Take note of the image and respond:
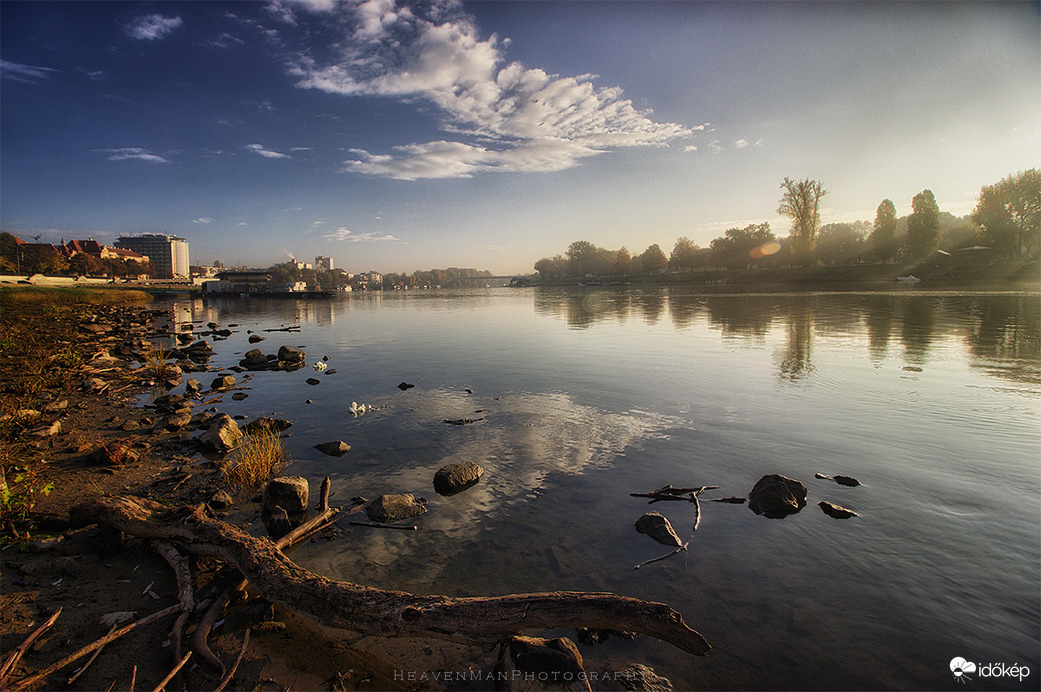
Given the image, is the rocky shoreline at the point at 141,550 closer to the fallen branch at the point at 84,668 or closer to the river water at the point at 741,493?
the fallen branch at the point at 84,668

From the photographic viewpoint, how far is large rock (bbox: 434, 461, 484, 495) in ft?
29.2

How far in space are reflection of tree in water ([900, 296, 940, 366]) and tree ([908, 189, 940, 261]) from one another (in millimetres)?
73848

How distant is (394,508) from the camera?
25.6 ft

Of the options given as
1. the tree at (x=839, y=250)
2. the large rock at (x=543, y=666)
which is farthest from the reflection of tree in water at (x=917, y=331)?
the tree at (x=839, y=250)

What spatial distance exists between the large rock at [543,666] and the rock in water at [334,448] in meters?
7.87

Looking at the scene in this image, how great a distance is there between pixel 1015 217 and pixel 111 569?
14360 centimetres

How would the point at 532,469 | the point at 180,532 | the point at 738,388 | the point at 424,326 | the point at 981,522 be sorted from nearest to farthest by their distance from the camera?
the point at 180,532, the point at 981,522, the point at 532,469, the point at 738,388, the point at 424,326

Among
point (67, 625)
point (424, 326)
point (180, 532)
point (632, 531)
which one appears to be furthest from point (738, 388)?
point (424, 326)

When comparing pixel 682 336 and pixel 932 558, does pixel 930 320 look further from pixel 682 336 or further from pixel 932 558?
pixel 932 558

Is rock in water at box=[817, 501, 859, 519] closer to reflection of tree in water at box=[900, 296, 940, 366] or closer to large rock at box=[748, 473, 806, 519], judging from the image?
large rock at box=[748, 473, 806, 519]

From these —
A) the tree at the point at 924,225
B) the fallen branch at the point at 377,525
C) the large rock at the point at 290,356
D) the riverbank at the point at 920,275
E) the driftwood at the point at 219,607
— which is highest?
the tree at the point at 924,225

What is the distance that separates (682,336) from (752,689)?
27304 millimetres

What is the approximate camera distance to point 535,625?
166 inches

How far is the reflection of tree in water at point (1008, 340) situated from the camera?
17109 mm
